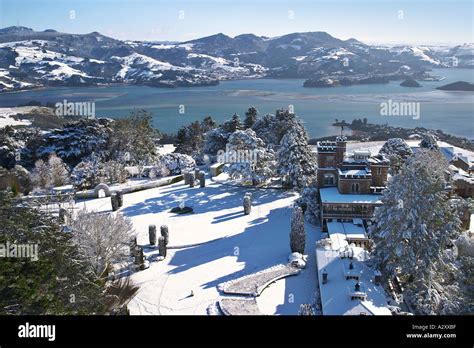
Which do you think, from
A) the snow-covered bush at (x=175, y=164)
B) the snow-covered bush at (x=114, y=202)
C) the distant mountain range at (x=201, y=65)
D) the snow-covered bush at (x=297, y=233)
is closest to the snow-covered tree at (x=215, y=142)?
the snow-covered bush at (x=175, y=164)

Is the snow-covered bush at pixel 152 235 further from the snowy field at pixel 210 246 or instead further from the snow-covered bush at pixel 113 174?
the snow-covered bush at pixel 113 174

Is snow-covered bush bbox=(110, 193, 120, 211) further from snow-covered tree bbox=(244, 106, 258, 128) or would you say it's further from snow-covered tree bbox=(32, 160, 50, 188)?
snow-covered tree bbox=(244, 106, 258, 128)

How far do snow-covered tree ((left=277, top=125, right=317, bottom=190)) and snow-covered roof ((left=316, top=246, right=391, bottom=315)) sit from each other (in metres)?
12.7

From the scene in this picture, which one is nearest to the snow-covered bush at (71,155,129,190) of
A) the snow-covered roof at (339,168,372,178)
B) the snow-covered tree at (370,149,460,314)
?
the snow-covered roof at (339,168,372,178)

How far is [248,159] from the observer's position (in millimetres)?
36750

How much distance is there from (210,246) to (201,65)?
184 meters

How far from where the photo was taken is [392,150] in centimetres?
3778

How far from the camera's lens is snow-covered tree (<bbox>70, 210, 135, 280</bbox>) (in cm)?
2083

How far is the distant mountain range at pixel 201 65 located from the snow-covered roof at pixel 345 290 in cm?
11473

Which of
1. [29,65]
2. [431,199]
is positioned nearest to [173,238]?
[431,199]

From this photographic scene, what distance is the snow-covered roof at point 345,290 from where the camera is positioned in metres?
15.2

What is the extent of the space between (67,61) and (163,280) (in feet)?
569

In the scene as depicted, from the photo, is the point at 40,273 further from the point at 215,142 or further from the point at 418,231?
the point at 215,142

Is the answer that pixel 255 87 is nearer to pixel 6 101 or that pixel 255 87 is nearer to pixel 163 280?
pixel 6 101
